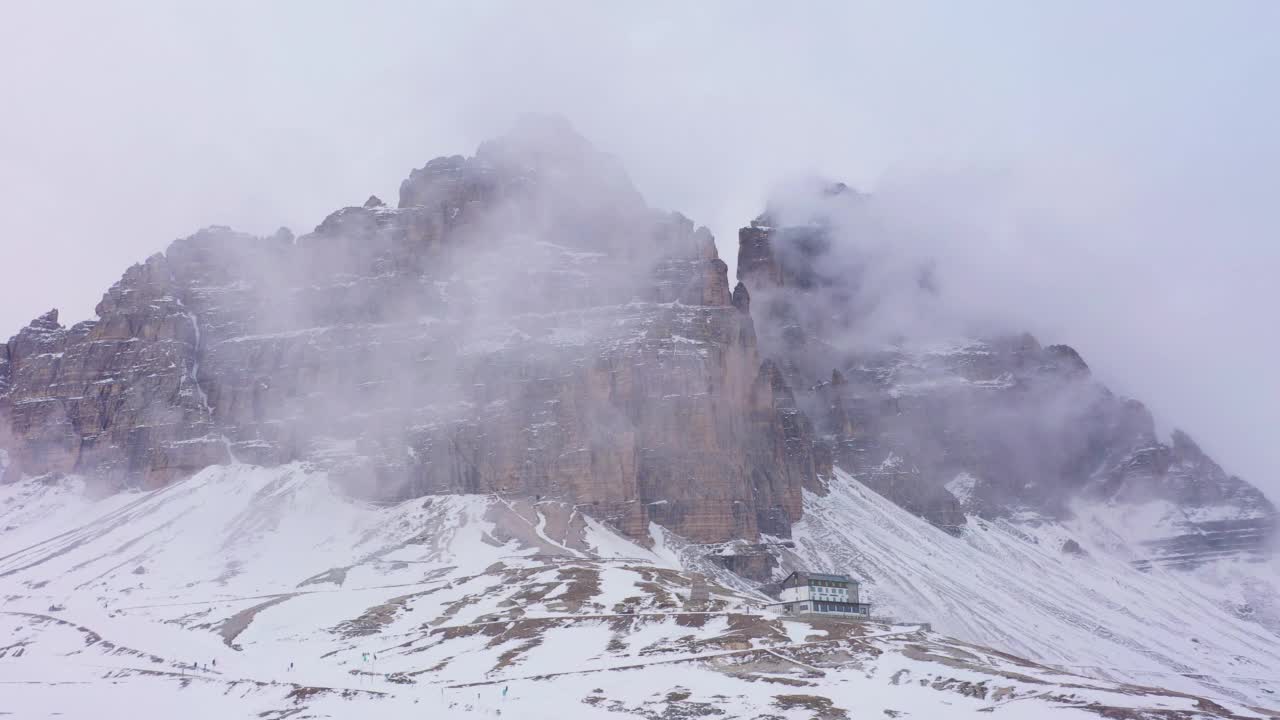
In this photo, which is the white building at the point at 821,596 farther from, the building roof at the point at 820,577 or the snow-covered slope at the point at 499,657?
the snow-covered slope at the point at 499,657

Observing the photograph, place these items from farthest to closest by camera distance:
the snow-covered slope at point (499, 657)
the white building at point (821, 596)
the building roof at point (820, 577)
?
the building roof at point (820, 577)
the white building at point (821, 596)
the snow-covered slope at point (499, 657)

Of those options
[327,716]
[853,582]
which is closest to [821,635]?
[853,582]

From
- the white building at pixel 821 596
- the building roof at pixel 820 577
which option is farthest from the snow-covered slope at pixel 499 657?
→ the building roof at pixel 820 577

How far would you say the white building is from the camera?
15812 centimetres

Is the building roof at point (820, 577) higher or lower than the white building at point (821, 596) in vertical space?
higher

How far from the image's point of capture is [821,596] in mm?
159500

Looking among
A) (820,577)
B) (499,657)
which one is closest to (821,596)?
(820,577)

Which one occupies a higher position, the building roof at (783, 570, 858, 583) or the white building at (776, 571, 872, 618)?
the building roof at (783, 570, 858, 583)

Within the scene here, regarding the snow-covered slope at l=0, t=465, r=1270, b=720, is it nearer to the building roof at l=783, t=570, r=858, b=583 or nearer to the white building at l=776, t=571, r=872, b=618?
the white building at l=776, t=571, r=872, b=618

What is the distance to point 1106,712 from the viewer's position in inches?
3342

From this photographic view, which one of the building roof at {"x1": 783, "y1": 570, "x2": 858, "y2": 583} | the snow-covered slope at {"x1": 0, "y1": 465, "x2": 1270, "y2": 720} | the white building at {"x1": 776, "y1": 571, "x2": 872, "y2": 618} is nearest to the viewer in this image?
the snow-covered slope at {"x1": 0, "y1": 465, "x2": 1270, "y2": 720}

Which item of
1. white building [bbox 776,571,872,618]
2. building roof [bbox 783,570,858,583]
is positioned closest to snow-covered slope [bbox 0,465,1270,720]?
white building [bbox 776,571,872,618]

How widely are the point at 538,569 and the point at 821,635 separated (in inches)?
2975

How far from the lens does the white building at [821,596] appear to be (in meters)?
158
